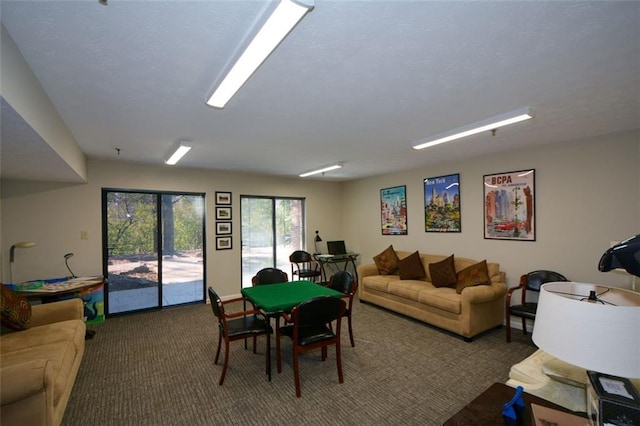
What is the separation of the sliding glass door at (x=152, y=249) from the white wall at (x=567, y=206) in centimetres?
440

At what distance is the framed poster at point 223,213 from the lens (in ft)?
19.0

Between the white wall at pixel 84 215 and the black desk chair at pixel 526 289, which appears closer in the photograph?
the black desk chair at pixel 526 289

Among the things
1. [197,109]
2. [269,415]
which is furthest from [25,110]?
[269,415]

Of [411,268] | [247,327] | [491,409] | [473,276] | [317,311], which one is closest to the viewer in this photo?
[491,409]

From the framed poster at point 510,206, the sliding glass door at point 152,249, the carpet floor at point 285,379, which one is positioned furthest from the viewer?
the sliding glass door at point 152,249

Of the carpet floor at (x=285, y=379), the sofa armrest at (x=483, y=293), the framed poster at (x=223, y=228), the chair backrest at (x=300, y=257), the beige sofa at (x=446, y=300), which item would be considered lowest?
the carpet floor at (x=285, y=379)

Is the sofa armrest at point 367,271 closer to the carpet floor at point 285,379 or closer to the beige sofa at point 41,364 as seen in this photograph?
the carpet floor at point 285,379

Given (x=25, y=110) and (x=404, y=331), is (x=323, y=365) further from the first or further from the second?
(x=25, y=110)

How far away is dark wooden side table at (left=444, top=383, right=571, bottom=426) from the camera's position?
Answer: 132cm

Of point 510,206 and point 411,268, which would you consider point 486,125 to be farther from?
point 411,268

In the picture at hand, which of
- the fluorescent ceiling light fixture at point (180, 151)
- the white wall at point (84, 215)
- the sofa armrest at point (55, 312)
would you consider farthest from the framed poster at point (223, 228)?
the sofa armrest at point (55, 312)

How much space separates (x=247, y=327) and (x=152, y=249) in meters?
3.10

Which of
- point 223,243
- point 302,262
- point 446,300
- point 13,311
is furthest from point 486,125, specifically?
point 13,311

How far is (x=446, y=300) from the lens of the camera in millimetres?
3992
